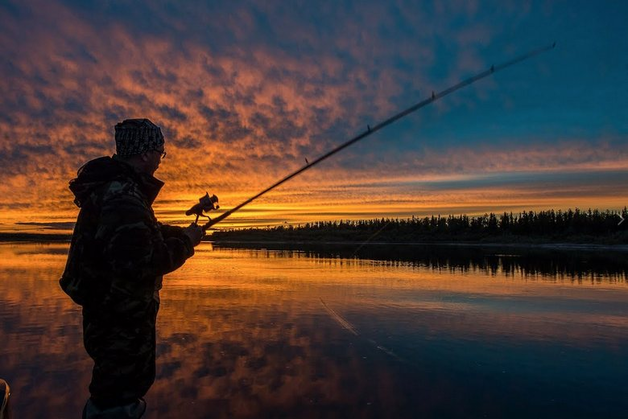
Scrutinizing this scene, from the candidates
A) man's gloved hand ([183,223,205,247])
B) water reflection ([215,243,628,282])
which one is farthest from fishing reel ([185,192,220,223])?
water reflection ([215,243,628,282])

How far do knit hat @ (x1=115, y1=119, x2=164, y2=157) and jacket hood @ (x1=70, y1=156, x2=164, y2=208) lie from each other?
0.12 meters

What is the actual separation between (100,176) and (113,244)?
390 mm

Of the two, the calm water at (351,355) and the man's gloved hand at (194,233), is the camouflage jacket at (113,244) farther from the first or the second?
the calm water at (351,355)

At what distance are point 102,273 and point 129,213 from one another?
0.34 m

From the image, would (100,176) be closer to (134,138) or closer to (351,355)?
(134,138)

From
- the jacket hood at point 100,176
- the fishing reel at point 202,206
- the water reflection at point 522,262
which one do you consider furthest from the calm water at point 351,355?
the water reflection at point 522,262

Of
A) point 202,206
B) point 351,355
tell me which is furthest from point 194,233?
point 351,355

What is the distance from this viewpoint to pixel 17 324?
9.74 m

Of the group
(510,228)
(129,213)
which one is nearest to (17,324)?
(129,213)

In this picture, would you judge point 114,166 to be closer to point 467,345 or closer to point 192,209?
point 192,209

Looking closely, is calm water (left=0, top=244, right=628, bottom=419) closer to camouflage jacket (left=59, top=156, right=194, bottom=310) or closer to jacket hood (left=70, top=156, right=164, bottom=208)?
camouflage jacket (left=59, top=156, right=194, bottom=310)

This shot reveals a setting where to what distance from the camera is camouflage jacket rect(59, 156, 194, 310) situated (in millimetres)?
2539

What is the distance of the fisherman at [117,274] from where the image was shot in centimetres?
255

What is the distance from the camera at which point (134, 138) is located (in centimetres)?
293
